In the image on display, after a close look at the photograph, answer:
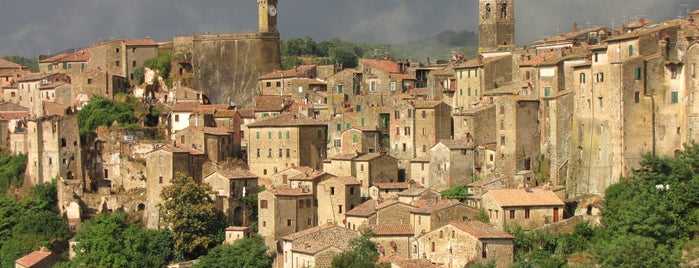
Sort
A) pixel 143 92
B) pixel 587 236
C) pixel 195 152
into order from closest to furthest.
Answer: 1. pixel 587 236
2. pixel 195 152
3. pixel 143 92

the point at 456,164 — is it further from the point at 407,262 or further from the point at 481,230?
the point at 407,262

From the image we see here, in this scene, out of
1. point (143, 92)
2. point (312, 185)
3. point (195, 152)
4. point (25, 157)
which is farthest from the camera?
point (143, 92)

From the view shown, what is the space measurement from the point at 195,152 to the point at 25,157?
11446mm

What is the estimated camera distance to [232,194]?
64.7m

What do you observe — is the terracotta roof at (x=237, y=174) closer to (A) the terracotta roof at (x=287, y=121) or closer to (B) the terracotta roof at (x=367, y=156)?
(A) the terracotta roof at (x=287, y=121)

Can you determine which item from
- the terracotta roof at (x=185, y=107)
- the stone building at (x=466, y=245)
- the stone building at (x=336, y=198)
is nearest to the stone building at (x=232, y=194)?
the stone building at (x=336, y=198)

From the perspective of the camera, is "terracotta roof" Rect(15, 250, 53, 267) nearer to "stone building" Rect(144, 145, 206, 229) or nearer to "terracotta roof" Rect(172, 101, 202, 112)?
"stone building" Rect(144, 145, 206, 229)

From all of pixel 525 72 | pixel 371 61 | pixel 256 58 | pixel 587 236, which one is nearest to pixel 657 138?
pixel 587 236

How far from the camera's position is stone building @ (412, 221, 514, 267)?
173ft

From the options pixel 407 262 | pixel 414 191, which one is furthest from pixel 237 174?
pixel 407 262

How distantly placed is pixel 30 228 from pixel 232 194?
11.1 m

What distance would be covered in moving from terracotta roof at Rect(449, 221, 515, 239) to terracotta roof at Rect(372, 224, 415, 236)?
275cm

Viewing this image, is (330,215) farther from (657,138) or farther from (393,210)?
(657,138)

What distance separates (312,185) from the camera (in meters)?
62.0
